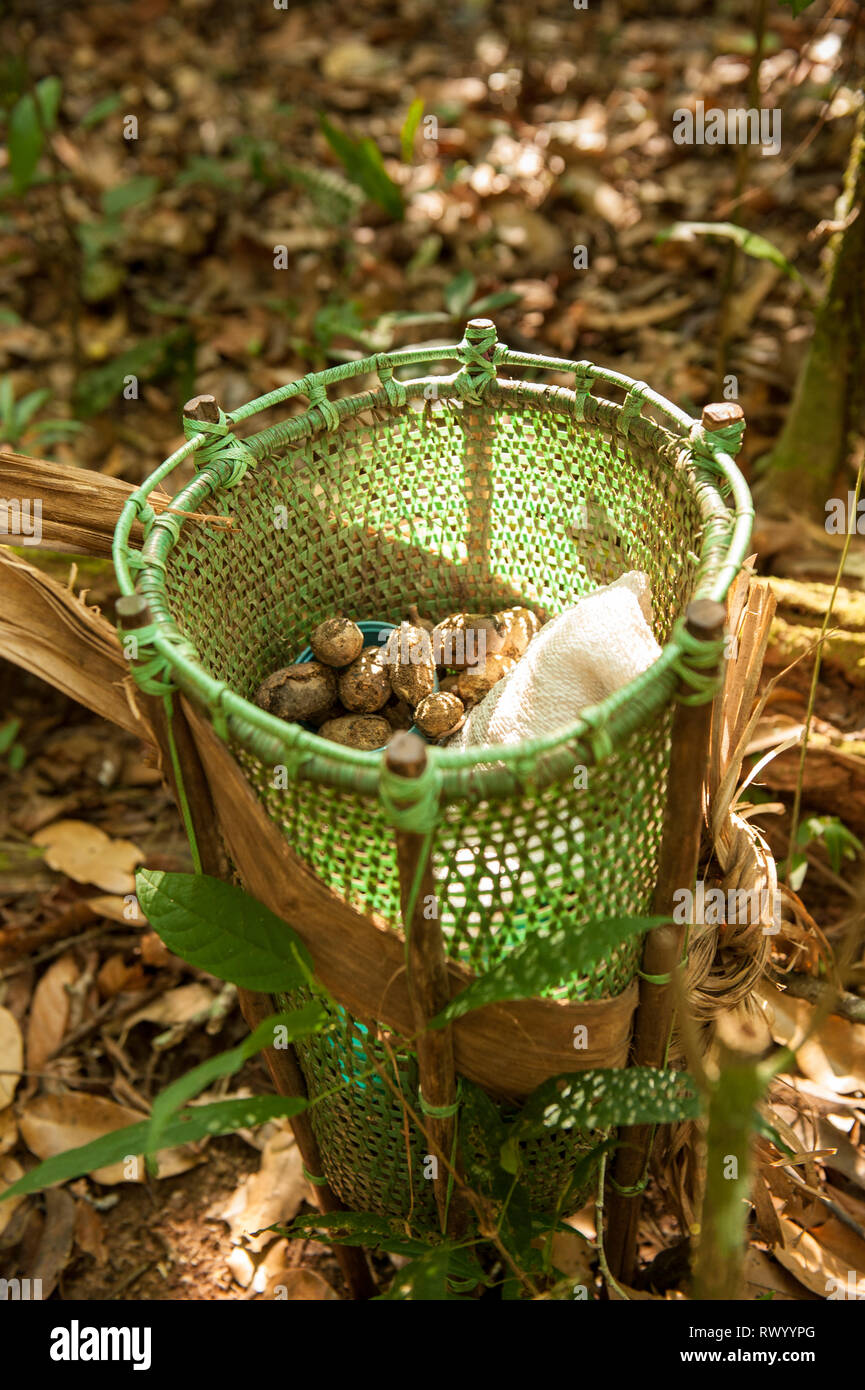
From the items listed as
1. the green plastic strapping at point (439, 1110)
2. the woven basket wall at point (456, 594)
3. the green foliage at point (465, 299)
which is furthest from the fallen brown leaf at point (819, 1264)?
the green foliage at point (465, 299)

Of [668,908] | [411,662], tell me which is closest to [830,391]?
[411,662]

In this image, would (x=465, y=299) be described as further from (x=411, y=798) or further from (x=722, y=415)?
(x=411, y=798)

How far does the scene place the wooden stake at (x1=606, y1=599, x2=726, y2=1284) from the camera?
0.94 m

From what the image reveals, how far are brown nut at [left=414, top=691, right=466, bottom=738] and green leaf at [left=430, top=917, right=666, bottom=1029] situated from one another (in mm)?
473

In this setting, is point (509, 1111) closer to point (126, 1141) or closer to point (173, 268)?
point (126, 1141)

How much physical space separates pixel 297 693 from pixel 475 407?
1.54 feet

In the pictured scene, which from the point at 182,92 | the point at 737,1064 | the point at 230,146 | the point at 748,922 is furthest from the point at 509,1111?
the point at 182,92

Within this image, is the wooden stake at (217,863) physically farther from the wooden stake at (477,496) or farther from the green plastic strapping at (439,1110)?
the wooden stake at (477,496)

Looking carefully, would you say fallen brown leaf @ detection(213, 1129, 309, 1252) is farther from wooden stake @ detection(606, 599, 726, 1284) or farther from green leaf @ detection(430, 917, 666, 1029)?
green leaf @ detection(430, 917, 666, 1029)

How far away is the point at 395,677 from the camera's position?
4.76 ft

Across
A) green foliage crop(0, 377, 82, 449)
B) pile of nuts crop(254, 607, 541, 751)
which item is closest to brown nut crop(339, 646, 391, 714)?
pile of nuts crop(254, 607, 541, 751)

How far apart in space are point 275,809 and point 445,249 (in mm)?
2316

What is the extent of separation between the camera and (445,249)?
294 cm

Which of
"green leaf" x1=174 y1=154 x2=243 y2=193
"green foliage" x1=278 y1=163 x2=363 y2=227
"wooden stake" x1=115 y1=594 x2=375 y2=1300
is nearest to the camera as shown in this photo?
"wooden stake" x1=115 y1=594 x2=375 y2=1300
